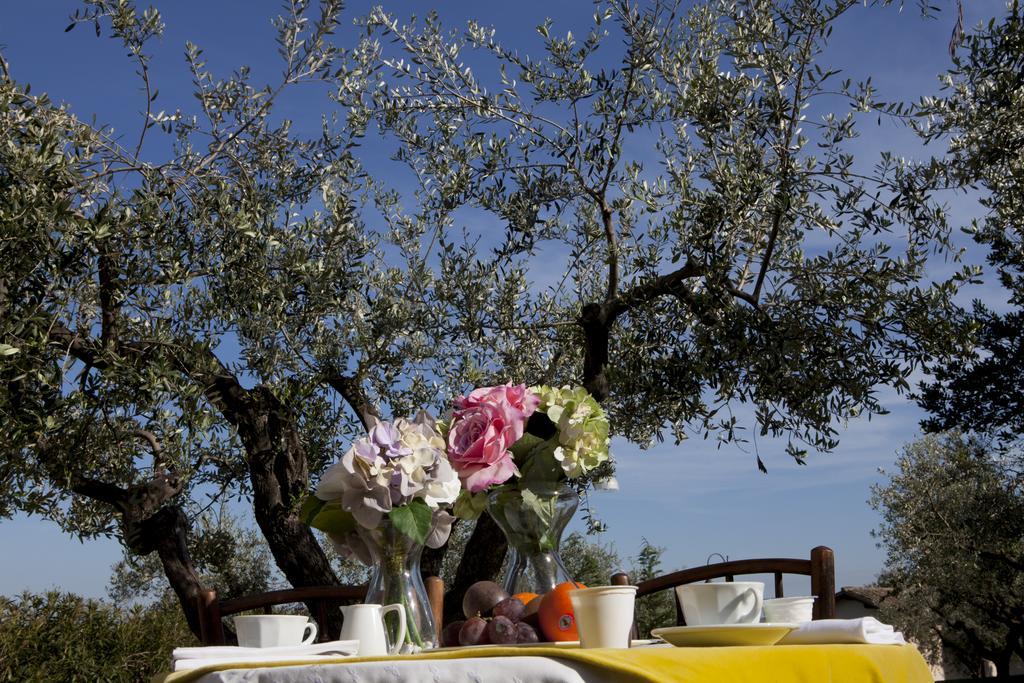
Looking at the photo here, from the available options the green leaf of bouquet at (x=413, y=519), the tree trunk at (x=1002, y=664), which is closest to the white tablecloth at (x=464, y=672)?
the green leaf of bouquet at (x=413, y=519)

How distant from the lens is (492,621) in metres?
2.76

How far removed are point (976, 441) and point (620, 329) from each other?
37.6 ft

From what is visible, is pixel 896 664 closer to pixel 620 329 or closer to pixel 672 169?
pixel 672 169

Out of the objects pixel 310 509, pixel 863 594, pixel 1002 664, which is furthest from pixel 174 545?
pixel 863 594

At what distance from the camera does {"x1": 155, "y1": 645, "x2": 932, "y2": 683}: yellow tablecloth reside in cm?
190

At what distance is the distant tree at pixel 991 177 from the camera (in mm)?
6910

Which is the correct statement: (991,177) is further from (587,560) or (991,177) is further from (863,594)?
(863,594)

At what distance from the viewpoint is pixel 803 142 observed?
650 cm

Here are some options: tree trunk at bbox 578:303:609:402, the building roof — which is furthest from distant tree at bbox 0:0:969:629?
the building roof

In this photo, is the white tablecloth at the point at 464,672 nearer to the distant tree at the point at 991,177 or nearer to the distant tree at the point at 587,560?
the distant tree at the point at 991,177

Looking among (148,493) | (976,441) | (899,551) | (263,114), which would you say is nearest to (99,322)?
(148,493)

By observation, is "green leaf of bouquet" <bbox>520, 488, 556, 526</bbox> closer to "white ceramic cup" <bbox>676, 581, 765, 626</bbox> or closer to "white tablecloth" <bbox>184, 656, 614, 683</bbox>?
"white ceramic cup" <bbox>676, 581, 765, 626</bbox>

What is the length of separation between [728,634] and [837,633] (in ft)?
1.17

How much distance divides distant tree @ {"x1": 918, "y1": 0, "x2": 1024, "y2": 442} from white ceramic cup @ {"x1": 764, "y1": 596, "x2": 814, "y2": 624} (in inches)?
186
